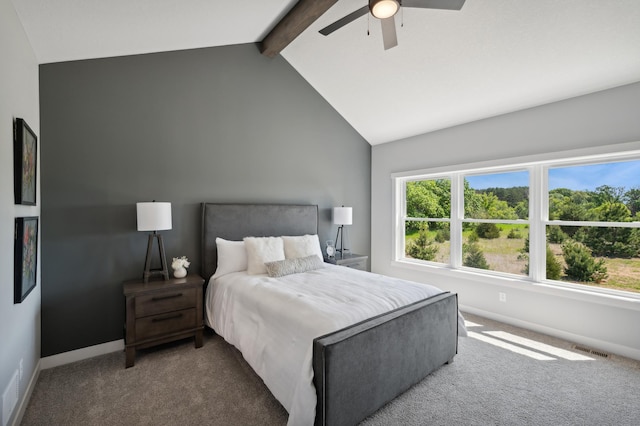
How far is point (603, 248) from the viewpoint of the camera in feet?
10.0

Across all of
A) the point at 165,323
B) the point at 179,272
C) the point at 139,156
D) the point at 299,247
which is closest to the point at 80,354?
the point at 165,323

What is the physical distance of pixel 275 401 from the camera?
2.05 m

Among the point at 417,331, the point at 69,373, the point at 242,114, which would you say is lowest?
the point at 69,373

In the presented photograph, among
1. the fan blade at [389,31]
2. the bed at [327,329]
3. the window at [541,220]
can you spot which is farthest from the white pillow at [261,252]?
the window at [541,220]

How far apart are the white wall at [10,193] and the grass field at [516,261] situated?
4.62 metres

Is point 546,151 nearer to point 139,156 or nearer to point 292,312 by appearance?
point 292,312

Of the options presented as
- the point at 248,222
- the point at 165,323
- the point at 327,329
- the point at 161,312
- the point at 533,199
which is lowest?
the point at 165,323

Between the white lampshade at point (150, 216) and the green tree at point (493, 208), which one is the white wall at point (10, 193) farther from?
the green tree at point (493, 208)

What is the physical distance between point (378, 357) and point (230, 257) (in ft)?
6.40

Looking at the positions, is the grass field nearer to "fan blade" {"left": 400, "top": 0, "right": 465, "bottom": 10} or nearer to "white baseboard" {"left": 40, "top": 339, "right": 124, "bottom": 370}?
"fan blade" {"left": 400, "top": 0, "right": 465, "bottom": 10}

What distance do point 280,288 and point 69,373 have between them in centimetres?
190

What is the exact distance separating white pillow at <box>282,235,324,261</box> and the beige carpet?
121cm

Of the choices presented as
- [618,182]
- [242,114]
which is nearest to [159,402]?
[242,114]

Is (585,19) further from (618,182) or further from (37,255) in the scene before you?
(37,255)
